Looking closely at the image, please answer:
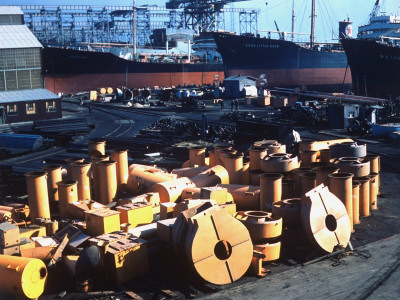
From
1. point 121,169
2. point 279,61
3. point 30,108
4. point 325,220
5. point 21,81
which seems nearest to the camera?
point 325,220

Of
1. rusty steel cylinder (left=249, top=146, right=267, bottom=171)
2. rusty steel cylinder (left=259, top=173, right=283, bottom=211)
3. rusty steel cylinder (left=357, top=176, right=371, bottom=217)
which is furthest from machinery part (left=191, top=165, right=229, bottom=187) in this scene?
rusty steel cylinder (left=357, top=176, right=371, bottom=217)

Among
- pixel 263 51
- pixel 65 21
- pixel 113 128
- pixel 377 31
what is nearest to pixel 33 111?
pixel 113 128

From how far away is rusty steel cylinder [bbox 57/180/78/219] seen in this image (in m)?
11.9

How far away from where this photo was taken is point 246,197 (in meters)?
12.4

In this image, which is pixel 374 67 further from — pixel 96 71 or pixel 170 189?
pixel 170 189

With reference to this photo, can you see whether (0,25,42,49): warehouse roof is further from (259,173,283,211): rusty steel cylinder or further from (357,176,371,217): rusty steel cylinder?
(357,176,371,217): rusty steel cylinder

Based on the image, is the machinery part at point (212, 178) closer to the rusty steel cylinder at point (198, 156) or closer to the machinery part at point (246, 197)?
the machinery part at point (246, 197)

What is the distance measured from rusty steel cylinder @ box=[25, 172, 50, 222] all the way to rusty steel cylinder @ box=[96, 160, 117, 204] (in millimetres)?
1778

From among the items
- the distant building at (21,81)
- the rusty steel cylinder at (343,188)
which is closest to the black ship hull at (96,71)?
the distant building at (21,81)

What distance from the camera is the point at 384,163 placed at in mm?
19438

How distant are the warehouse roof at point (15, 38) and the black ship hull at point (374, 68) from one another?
104ft

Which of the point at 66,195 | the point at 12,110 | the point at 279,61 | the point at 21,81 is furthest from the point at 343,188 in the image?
the point at 279,61

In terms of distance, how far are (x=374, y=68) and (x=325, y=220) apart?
1610 inches

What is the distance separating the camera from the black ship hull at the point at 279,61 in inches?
2452
